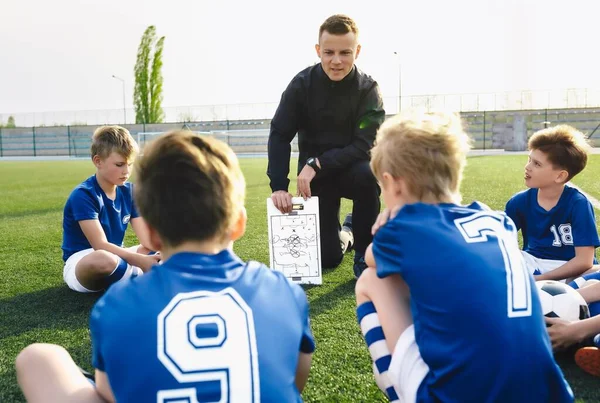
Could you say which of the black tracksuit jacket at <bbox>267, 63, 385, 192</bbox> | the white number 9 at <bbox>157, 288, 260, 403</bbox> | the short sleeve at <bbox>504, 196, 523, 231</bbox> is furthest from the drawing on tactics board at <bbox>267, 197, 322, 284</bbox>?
the white number 9 at <bbox>157, 288, 260, 403</bbox>

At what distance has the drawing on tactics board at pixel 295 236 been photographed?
428cm

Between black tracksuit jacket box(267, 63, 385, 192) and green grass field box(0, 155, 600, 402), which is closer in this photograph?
green grass field box(0, 155, 600, 402)

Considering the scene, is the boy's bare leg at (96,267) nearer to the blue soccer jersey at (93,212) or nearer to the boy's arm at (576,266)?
the blue soccer jersey at (93,212)

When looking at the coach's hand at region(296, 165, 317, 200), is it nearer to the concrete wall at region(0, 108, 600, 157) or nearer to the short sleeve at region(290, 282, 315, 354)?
the short sleeve at region(290, 282, 315, 354)

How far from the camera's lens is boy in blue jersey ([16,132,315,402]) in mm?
1338

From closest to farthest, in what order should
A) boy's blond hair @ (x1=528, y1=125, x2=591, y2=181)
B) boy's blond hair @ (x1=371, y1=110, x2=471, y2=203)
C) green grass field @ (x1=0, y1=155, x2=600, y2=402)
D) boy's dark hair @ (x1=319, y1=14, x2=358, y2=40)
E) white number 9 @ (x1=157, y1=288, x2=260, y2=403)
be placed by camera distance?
1. white number 9 @ (x1=157, y1=288, x2=260, y2=403)
2. boy's blond hair @ (x1=371, y1=110, x2=471, y2=203)
3. green grass field @ (x1=0, y1=155, x2=600, y2=402)
4. boy's blond hair @ (x1=528, y1=125, x2=591, y2=181)
5. boy's dark hair @ (x1=319, y1=14, x2=358, y2=40)

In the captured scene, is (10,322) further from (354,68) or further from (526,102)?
(526,102)

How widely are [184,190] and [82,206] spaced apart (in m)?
2.51

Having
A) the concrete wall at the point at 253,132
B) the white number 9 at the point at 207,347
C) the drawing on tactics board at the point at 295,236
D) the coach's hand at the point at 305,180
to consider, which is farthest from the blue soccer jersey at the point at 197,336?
the concrete wall at the point at 253,132

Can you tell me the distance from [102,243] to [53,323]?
0.65 m

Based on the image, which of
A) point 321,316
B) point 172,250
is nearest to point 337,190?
point 321,316

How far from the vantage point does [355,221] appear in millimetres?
4660

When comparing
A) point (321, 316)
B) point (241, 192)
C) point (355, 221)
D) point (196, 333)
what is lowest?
point (321, 316)

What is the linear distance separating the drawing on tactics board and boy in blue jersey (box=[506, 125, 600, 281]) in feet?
4.96
